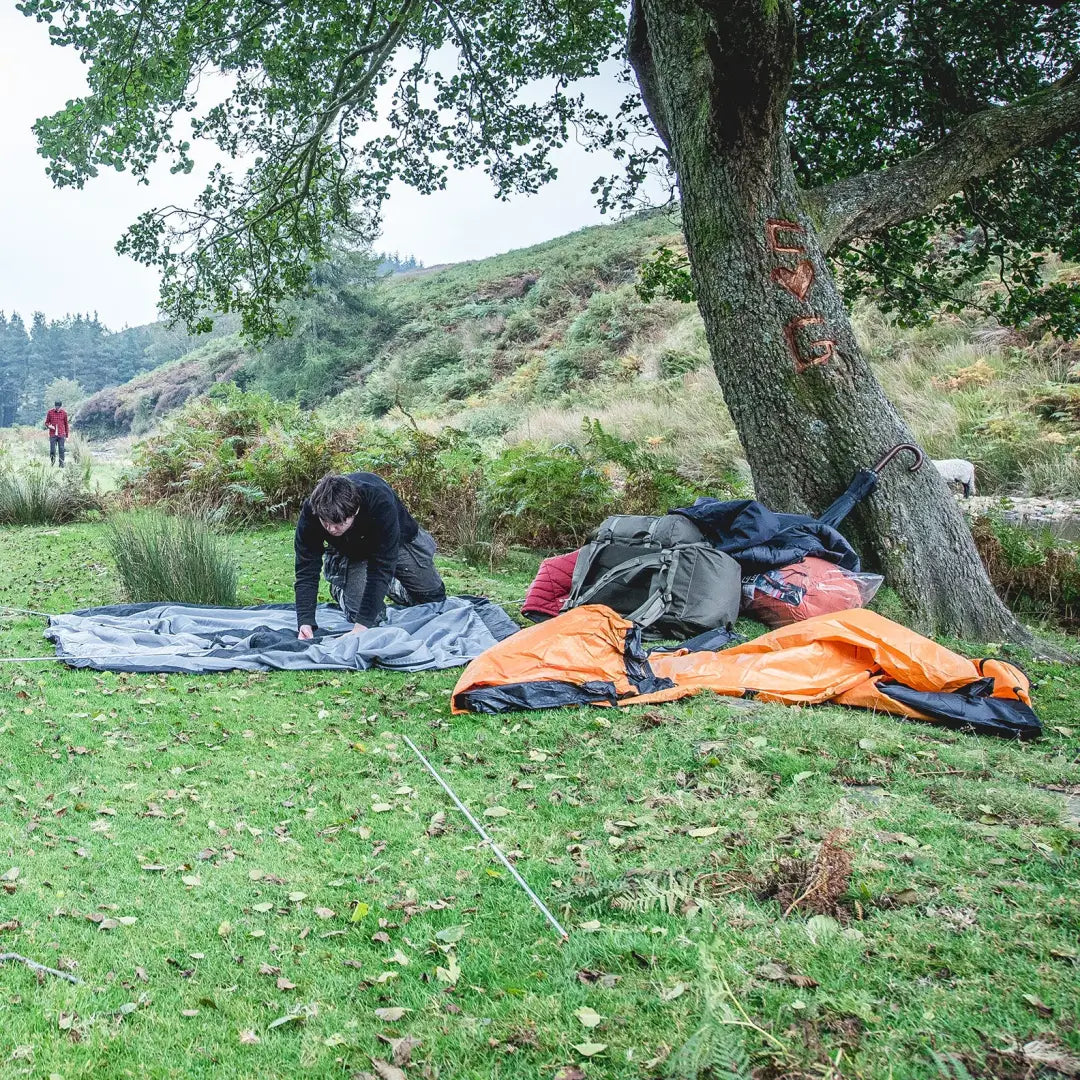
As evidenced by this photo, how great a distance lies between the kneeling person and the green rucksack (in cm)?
126

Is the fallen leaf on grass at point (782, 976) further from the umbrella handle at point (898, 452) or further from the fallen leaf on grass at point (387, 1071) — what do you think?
the umbrella handle at point (898, 452)

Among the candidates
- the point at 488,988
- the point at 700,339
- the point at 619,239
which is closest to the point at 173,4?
the point at 488,988

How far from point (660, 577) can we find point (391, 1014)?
353 cm

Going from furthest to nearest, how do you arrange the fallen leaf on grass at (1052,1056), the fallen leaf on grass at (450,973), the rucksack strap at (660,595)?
the rucksack strap at (660,595) → the fallen leaf on grass at (450,973) → the fallen leaf on grass at (1052,1056)

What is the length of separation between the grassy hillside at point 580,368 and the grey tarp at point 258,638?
4919 mm

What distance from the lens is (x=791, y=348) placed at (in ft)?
17.5

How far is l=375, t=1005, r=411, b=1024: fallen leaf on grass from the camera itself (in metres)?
1.98

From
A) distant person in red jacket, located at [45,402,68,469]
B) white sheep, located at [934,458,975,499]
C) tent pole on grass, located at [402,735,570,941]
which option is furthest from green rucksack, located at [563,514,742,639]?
distant person in red jacket, located at [45,402,68,469]

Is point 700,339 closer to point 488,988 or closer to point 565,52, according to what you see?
point 565,52

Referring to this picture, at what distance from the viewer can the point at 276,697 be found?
4551mm

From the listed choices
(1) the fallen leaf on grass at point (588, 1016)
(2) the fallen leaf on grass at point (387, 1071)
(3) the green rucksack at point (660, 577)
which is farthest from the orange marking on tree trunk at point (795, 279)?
→ (2) the fallen leaf on grass at point (387, 1071)

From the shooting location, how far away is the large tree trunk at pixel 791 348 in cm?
526

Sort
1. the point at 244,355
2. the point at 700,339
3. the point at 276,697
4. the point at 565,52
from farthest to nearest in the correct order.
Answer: the point at 244,355 < the point at 700,339 < the point at 565,52 < the point at 276,697

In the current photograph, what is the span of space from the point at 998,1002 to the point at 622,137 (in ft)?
28.4
